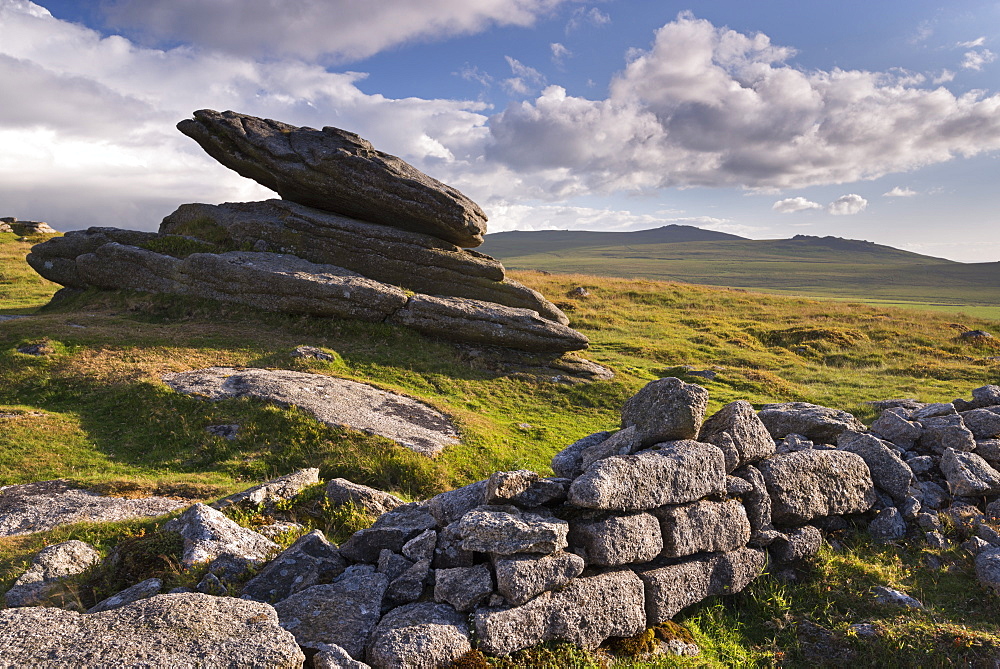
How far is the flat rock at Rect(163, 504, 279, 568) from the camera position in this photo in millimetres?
10305

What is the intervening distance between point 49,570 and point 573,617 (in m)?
9.72

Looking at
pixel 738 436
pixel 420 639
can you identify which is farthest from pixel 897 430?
pixel 420 639

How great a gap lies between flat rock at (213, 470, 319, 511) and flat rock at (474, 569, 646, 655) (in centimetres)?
793

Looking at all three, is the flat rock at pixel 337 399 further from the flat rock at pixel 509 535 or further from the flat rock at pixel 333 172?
the flat rock at pixel 333 172

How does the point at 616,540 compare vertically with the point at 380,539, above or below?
above

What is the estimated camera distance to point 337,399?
2353 cm

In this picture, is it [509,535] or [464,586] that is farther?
[509,535]

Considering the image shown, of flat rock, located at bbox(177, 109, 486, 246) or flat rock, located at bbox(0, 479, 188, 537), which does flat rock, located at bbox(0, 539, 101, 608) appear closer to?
flat rock, located at bbox(0, 479, 188, 537)

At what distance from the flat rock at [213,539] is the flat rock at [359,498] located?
284cm

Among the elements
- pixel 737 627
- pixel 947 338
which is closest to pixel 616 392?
pixel 737 627

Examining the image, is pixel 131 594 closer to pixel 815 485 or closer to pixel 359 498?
pixel 359 498

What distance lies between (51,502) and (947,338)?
7155 centimetres

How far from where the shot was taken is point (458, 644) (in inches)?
324

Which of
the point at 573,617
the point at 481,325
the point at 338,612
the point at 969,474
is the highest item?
the point at 481,325
